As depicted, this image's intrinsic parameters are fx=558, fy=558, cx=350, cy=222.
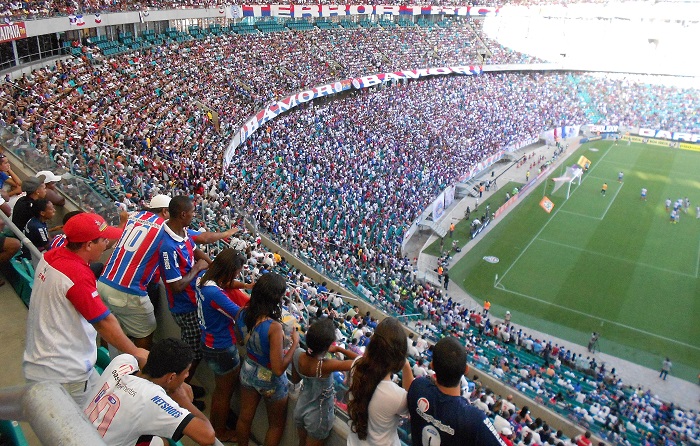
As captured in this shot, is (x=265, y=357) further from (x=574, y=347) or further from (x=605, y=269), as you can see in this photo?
(x=605, y=269)

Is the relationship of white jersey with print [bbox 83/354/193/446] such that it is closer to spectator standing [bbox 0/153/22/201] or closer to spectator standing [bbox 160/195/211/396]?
spectator standing [bbox 160/195/211/396]

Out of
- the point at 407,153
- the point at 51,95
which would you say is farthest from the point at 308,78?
the point at 51,95

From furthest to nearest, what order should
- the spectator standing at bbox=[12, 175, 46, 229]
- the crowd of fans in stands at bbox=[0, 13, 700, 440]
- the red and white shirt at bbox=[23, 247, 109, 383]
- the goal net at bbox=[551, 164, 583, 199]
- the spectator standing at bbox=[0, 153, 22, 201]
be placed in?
the goal net at bbox=[551, 164, 583, 199] → the crowd of fans in stands at bbox=[0, 13, 700, 440] → the spectator standing at bbox=[0, 153, 22, 201] → the spectator standing at bbox=[12, 175, 46, 229] → the red and white shirt at bbox=[23, 247, 109, 383]

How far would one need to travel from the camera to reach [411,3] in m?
51.3

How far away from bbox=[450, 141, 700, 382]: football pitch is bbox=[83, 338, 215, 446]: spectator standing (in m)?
19.6

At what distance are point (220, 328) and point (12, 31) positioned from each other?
76.9ft

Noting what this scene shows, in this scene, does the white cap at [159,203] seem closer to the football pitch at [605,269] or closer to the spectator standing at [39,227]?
the spectator standing at [39,227]

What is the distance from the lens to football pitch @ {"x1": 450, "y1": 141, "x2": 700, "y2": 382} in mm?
20750

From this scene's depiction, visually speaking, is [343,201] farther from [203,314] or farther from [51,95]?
[203,314]

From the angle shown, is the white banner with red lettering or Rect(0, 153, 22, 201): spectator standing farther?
the white banner with red lettering

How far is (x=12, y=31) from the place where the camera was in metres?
22.4

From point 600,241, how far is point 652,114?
92.7 ft

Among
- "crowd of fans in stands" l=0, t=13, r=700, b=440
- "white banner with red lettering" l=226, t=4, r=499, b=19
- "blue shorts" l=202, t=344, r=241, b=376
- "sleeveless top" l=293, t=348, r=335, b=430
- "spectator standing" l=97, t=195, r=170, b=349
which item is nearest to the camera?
"sleeveless top" l=293, t=348, r=335, b=430

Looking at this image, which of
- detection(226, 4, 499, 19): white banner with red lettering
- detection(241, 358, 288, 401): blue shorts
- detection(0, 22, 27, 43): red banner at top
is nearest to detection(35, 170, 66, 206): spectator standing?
detection(241, 358, 288, 401): blue shorts
